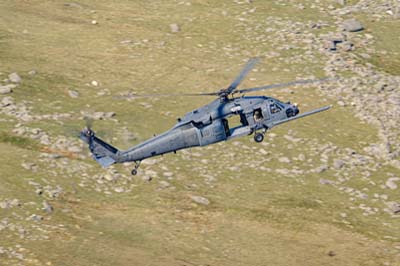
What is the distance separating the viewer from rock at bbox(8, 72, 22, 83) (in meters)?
48.4

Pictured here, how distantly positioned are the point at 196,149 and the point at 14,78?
35.3 ft

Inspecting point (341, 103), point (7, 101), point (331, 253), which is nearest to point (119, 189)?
point (7, 101)

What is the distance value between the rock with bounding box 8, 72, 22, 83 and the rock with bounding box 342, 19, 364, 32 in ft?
62.7

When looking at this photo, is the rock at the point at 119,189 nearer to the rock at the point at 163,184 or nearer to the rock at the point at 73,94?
the rock at the point at 163,184

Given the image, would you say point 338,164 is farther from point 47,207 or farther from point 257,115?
point 47,207

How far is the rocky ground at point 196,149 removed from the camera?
38.4 meters

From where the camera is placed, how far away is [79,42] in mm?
53438

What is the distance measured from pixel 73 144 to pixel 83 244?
24.2ft

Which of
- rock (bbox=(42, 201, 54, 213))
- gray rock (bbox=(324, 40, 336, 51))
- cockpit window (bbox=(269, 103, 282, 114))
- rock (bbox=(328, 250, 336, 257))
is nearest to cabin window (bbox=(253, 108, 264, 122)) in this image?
cockpit window (bbox=(269, 103, 282, 114))

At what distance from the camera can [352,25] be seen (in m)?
55.5

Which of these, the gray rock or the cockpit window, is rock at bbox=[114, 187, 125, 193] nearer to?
the cockpit window

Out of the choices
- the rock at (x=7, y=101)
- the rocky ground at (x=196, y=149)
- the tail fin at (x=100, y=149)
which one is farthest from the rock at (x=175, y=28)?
the tail fin at (x=100, y=149)

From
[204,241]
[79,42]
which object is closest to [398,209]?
[204,241]

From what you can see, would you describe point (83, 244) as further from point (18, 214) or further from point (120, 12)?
point (120, 12)
